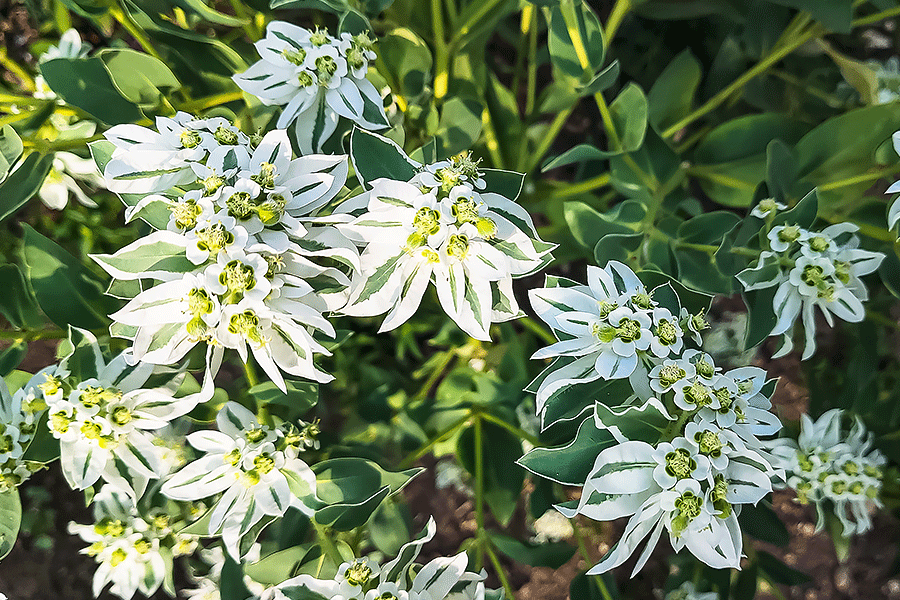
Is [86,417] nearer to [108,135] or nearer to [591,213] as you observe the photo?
[108,135]

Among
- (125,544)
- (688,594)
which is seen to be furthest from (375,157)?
(688,594)

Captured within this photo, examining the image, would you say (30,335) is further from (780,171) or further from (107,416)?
(780,171)

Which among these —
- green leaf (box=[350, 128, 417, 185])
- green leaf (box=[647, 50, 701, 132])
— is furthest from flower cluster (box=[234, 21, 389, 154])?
green leaf (box=[647, 50, 701, 132])

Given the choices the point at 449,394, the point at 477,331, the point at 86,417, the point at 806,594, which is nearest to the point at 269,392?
the point at 86,417

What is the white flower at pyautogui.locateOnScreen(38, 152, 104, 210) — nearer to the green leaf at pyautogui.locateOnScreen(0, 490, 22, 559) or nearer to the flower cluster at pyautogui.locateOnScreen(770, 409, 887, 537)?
the green leaf at pyautogui.locateOnScreen(0, 490, 22, 559)

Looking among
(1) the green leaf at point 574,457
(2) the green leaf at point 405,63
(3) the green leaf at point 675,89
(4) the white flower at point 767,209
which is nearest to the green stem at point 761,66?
(3) the green leaf at point 675,89
